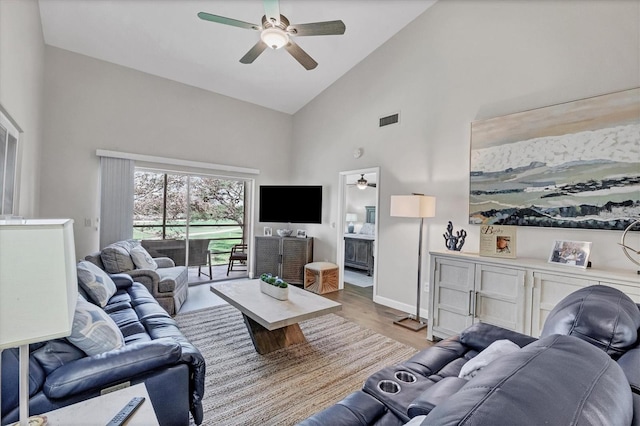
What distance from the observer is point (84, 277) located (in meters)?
2.55

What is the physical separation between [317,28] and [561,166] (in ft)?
8.62

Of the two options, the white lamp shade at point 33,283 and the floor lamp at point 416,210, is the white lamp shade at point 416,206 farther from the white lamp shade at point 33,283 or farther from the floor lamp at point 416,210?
the white lamp shade at point 33,283

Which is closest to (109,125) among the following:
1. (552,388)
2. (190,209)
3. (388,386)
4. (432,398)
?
(190,209)

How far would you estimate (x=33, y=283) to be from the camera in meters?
0.74

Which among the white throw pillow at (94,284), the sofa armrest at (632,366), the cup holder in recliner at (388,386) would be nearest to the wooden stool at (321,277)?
the white throw pillow at (94,284)

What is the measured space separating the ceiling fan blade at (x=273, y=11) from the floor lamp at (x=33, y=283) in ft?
7.49

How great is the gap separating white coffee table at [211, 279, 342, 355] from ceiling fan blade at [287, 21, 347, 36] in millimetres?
2539

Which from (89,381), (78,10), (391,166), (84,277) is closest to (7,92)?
(84,277)

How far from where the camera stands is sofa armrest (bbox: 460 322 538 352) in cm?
189

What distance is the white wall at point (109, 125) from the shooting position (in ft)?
12.7

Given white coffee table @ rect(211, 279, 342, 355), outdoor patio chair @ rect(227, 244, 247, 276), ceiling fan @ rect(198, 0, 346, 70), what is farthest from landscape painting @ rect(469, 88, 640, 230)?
outdoor patio chair @ rect(227, 244, 247, 276)

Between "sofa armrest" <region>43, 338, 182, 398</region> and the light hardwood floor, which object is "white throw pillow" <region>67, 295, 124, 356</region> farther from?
the light hardwood floor

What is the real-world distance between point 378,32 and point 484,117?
1999 mm

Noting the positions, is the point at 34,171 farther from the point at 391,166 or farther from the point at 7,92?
the point at 391,166
